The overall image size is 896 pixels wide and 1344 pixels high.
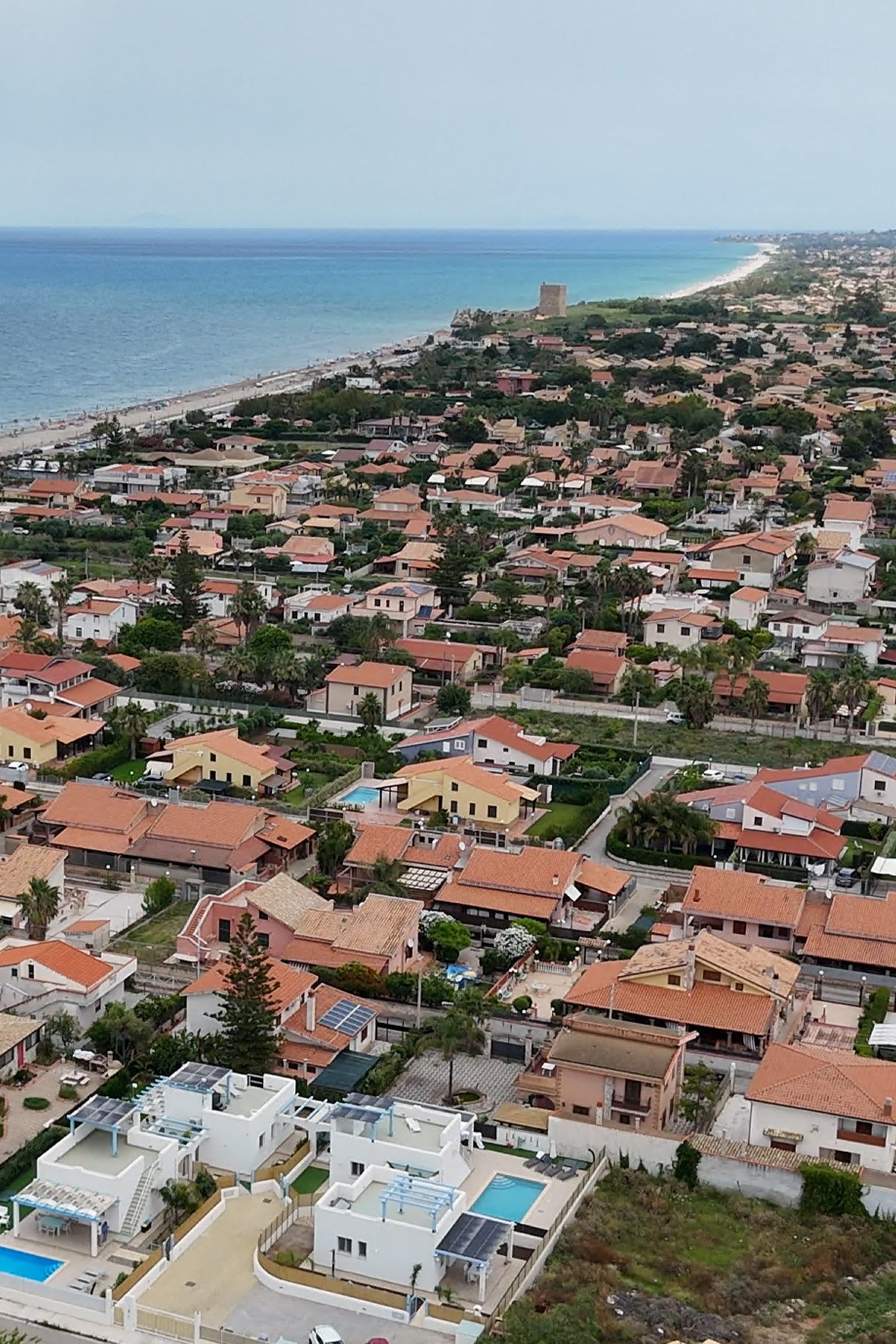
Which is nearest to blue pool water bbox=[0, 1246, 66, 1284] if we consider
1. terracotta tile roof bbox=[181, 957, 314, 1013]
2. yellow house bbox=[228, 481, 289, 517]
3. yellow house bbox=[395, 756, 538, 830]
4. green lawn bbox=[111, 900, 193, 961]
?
terracotta tile roof bbox=[181, 957, 314, 1013]

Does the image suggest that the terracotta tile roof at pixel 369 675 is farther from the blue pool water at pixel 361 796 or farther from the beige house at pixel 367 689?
the blue pool water at pixel 361 796

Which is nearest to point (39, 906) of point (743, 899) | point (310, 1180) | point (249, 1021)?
point (249, 1021)

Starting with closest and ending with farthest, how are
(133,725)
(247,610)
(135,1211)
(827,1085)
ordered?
(135,1211) → (827,1085) → (133,725) → (247,610)

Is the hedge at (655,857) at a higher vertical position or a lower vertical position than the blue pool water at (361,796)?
lower

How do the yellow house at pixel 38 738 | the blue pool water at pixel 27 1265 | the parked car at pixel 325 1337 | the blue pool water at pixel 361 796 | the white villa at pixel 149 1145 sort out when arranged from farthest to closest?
the yellow house at pixel 38 738, the blue pool water at pixel 361 796, the white villa at pixel 149 1145, the blue pool water at pixel 27 1265, the parked car at pixel 325 1337

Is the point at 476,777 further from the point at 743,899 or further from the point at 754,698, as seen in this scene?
the point at 754,698

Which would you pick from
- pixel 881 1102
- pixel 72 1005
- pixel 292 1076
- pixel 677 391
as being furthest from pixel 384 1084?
pixel 677 391

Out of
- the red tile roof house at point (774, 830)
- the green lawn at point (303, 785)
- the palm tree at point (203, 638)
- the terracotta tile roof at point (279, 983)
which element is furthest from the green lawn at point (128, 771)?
the red tile roof house at point (774, 830)

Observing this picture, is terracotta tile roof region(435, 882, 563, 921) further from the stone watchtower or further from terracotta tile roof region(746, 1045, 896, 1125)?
the stone watchtower
